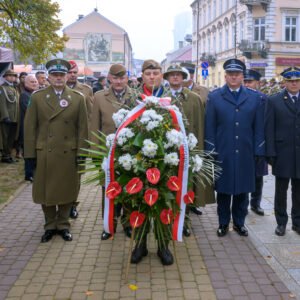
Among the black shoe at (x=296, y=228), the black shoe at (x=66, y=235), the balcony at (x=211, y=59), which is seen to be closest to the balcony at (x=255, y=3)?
the balcony at (x=211, y=59)

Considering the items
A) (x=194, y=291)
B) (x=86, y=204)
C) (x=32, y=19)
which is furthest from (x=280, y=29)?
(x=194, y=291)

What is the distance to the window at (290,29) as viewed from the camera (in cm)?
4116

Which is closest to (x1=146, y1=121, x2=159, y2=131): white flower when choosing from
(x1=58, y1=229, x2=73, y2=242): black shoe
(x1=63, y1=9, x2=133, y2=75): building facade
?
(x1=58, y1=229, x2=73, y2=242): black shoe

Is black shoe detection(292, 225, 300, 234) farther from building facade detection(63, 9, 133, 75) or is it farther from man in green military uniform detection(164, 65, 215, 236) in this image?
building facade detection(63, 9, 133, 75)

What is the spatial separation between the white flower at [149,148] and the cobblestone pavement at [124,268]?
1.23 metres

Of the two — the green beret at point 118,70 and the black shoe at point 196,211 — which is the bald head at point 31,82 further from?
the black shoe at point 196,211

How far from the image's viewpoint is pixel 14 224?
630 cm

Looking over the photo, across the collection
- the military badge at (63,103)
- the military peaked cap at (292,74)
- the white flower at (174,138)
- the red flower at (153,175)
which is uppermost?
the military peaked cap at (292,74)

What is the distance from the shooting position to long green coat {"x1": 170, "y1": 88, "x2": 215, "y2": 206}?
18.8 ft

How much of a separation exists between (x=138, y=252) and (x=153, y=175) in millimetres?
1139

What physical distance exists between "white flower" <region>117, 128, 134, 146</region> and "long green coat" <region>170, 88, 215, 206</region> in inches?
63.6

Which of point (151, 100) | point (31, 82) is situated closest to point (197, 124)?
Result: point (151, 100)

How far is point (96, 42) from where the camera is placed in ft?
245

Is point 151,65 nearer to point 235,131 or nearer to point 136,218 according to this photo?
point 235,131
